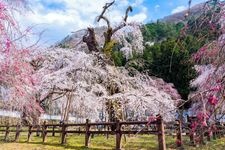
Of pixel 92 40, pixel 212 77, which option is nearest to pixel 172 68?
pixel 92 40

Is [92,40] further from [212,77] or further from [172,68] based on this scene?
[212,77]

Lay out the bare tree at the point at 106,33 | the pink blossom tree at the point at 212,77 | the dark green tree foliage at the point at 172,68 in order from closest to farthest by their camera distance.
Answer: the pink blossom tree at the point at 212,77, the bare tree at the point at 106,33, the dark green tree foliage at the point at 172,68

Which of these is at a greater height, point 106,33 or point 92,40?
point 106,33

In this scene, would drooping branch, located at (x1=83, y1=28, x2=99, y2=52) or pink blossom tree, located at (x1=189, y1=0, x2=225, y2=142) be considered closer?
pink blossom tree, located at (x1=189, y1=0, x2=225, y2=142)

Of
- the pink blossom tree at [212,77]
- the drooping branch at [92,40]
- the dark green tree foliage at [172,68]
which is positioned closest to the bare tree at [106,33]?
the drooping branch at [92,40]

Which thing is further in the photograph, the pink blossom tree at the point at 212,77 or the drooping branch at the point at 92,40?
the drooping branch at the point at 92,40

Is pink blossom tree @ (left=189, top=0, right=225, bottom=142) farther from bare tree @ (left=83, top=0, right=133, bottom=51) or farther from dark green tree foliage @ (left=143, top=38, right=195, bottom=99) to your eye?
dark green tree foliage @ (left=143, top=38, right=195, bottom=99)

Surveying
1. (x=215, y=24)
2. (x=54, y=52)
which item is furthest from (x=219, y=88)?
(x=54, y=52)

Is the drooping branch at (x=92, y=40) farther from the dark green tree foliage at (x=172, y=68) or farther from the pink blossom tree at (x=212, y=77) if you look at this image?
the pink blossom tree at (x=212, y=77)

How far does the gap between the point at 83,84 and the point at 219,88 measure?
815 inches

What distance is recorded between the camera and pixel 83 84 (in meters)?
23.4

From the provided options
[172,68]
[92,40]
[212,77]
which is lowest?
[212,77]

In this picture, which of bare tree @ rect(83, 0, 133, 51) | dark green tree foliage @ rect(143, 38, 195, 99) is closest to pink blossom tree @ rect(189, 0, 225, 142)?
bare tree @ rect(83, 0, 133, 51)

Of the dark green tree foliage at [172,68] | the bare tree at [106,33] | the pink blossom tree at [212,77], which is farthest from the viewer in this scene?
the dark green tree foliage at [172,68]
